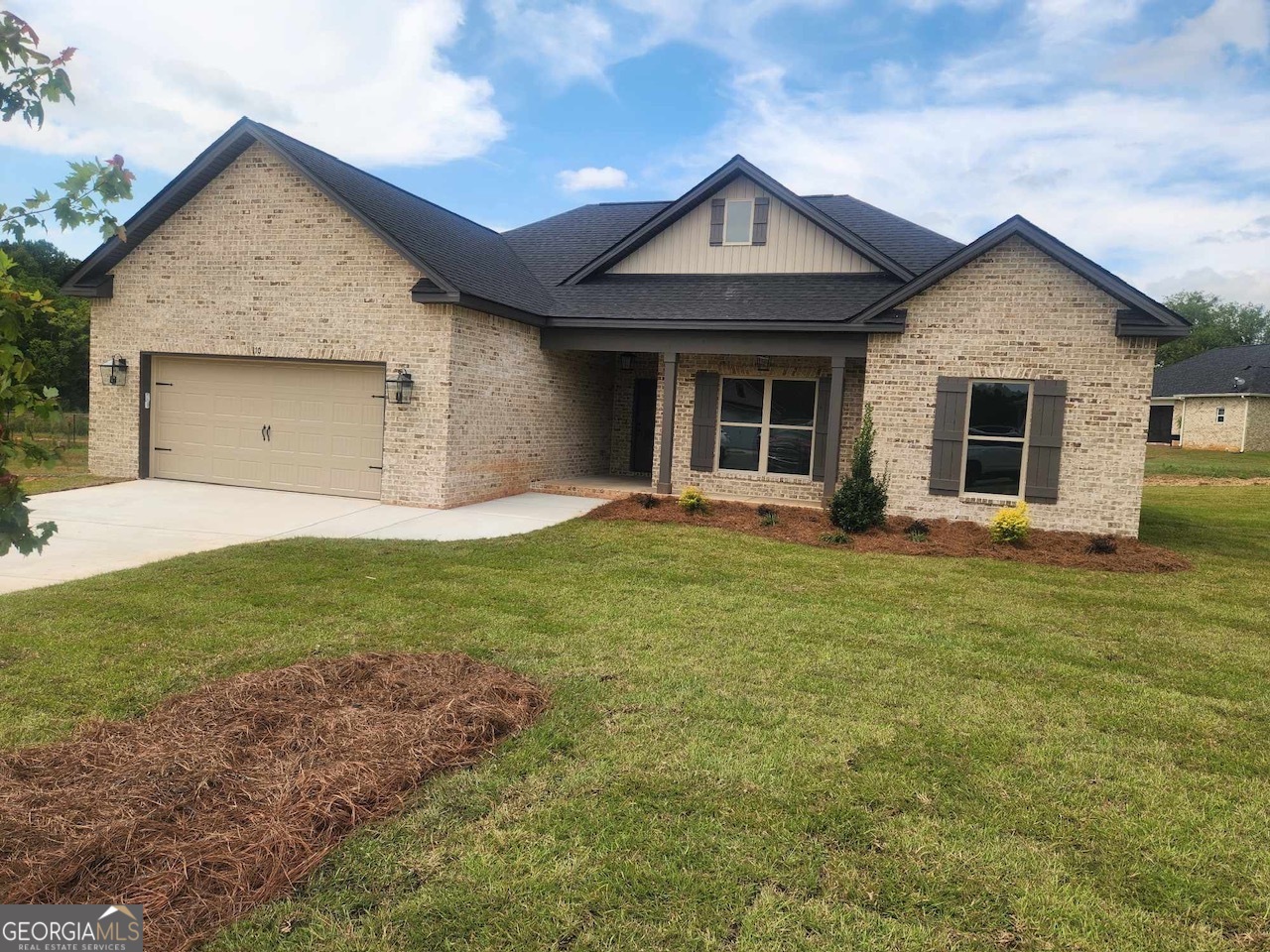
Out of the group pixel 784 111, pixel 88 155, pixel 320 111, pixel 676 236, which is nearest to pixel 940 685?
pixel 88 155

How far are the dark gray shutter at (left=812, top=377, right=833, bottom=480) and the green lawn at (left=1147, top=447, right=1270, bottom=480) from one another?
56.2 ft

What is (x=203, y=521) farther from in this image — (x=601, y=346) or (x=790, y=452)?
(x=790, y=452)

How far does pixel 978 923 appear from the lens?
2.87m

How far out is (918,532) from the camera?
11.7 meters

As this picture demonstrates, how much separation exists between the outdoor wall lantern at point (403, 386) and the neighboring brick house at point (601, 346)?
0.06 metres

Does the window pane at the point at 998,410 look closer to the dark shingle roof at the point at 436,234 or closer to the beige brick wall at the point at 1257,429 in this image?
the dark shingle roof at the point at 436,234

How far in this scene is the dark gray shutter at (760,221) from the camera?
15.2m

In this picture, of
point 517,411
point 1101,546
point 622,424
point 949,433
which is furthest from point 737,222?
point 1101,546

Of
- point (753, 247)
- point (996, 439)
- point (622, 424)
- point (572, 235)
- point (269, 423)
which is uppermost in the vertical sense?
point (572, 235)

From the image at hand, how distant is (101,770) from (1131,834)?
14.9ft

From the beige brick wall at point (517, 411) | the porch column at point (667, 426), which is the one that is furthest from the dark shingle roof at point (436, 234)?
the porch column at point (667, 426)

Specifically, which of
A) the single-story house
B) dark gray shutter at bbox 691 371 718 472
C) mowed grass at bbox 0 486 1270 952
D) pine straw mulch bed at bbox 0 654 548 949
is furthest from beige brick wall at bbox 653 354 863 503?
the single-story house

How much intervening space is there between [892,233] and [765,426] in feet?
17.0

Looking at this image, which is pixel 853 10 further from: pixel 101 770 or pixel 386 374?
pixel 101 770
